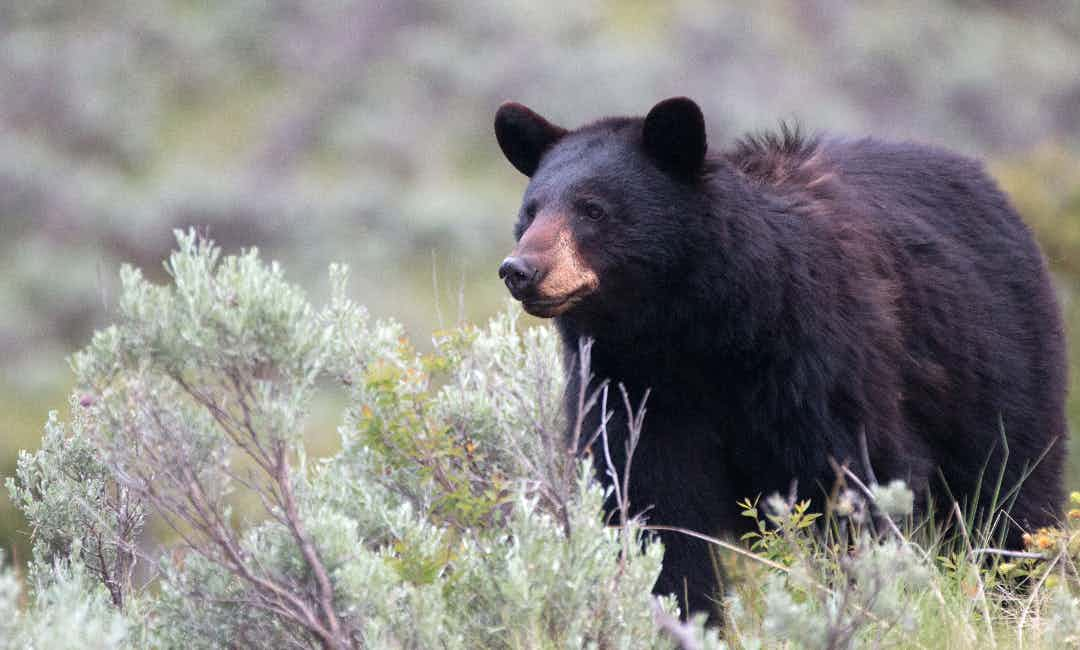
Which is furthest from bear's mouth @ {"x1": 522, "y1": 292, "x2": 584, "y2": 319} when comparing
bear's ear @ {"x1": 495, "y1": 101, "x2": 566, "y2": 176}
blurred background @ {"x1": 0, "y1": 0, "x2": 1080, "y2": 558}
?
blurred background @ {"x1": 0, "y1": 0, "x2": 1080, "y2": 558}

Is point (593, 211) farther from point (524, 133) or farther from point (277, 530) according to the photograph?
point (277, 530)

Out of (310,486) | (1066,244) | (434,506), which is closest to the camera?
(434,506)

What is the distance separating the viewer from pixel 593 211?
428 cm

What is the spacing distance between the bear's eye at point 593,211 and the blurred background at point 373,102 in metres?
20.1

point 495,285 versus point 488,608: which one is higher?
point 495,285

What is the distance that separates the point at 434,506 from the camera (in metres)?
3.90

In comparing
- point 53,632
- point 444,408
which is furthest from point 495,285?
point 53,632

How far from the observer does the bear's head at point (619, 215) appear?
4117 mm

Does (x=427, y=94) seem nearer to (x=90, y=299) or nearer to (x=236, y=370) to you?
(x=90, y=299)

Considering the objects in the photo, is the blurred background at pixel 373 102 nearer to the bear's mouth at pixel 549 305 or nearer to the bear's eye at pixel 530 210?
the bear's eye at pixel 530 210

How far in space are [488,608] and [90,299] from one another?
88.4 ft

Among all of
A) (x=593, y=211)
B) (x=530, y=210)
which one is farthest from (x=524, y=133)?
(x=593, y=211)

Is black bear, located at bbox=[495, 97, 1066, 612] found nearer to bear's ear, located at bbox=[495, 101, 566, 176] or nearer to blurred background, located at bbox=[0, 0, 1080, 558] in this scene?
bear's ear, located at bbox=[495, 101, 566, 176]

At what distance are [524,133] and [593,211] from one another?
0.53 metres
